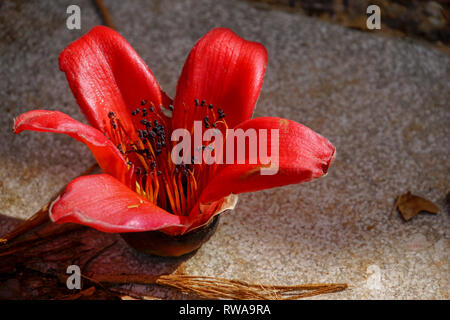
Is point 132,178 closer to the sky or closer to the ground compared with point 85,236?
closer to the sky

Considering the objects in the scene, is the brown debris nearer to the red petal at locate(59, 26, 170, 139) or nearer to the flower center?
the flower center

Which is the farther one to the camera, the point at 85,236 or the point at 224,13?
the point at 224,13

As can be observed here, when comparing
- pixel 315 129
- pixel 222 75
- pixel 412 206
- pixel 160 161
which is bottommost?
pixel 412 206

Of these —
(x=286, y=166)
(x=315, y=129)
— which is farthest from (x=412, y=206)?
(x=286, y=166)

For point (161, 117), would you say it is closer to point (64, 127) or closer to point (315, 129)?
point (64, 127)

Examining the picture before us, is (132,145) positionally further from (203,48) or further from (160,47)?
(160,47)

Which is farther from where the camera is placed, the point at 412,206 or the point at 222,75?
the point at 412,206
